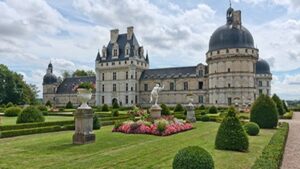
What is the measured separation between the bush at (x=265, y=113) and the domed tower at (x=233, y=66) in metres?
32.6

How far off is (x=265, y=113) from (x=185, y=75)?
43.1 metres

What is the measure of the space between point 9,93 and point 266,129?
51455mm

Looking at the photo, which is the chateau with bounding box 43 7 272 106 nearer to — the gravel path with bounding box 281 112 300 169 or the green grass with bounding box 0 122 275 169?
the gravel path with bounding box 281 112 300 169

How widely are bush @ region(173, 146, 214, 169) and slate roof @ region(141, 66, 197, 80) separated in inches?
2196

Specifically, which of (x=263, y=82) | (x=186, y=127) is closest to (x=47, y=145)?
(x=186, y=127)

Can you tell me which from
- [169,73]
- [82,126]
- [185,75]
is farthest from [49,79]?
[82,126]

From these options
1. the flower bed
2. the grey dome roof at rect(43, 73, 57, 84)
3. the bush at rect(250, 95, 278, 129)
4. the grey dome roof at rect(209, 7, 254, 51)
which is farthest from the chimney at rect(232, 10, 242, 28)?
the grey dome roof at rect(43, 73, 57, 84)

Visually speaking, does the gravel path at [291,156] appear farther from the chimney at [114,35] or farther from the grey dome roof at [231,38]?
the chimney at [114,35]

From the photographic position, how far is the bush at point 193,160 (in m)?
6.25

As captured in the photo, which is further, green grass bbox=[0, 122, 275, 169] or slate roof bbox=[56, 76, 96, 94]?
slate roof bbox=[56, 76, 96, 94]

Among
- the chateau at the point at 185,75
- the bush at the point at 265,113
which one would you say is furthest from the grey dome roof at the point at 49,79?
the bush at the point at 265,113

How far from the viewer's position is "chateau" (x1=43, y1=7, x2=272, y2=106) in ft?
175

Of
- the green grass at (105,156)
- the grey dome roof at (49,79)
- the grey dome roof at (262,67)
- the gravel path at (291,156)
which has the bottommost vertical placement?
the gravel path at (291,156)

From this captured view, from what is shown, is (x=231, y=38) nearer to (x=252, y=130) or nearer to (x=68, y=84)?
(x=252, y=130)
